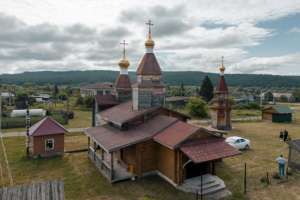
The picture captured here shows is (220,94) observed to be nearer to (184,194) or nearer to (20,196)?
(184,194)

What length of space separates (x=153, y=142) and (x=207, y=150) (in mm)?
3742

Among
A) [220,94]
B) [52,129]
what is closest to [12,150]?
[52,129]

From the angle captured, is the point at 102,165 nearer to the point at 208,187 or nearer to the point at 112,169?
the point at 112,169

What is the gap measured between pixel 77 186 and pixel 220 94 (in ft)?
76.9

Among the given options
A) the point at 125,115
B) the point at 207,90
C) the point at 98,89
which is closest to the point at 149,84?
the point at 125,115

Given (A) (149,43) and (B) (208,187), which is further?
(A) (149,43)

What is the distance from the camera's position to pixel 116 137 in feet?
53.1

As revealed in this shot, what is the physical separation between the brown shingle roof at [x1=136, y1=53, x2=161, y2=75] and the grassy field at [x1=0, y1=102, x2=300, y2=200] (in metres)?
7.94

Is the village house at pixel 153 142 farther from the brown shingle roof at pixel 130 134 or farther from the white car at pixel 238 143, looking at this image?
the white car at pixel 238 143

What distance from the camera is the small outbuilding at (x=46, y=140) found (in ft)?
64.7

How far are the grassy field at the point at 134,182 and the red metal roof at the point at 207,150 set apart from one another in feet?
7.24

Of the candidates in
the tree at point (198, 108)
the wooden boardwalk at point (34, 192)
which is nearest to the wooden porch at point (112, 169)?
the wooden boardwalk at point (34, 192)

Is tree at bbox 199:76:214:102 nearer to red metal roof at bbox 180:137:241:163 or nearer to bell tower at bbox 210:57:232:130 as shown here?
bell tower at bbox 210:57:232:130

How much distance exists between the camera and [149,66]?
750 inches
